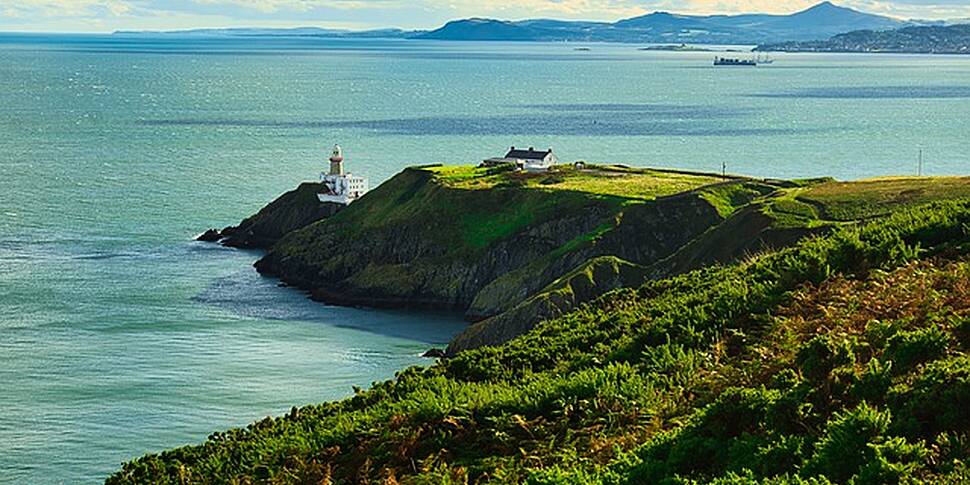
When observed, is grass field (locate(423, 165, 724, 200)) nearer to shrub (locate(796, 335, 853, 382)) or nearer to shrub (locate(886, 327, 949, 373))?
shrub (locate(796, 335, 853, 382))

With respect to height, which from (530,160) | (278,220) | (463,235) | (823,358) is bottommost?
(278,220)

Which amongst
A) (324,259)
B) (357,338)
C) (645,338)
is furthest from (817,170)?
(645,338)

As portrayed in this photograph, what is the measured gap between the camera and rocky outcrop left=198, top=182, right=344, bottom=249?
90.5 metres

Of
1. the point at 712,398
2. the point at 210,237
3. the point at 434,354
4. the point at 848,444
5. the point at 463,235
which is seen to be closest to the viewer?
the point at 848,444

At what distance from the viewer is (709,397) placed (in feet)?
59.4

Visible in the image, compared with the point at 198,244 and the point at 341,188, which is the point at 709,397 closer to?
the point at 198,244

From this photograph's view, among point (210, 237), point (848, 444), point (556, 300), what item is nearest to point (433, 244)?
point (556, 300)

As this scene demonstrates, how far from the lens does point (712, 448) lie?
15.7 metres

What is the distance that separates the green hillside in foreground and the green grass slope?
34mm

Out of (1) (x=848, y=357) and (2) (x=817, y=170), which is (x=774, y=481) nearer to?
(1) (x=848, y=357)

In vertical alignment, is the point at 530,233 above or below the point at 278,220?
above

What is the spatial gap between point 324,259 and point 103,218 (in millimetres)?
23870

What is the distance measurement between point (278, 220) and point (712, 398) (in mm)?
76922

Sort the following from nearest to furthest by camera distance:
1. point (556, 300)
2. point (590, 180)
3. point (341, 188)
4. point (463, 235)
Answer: point (556, 300) < point (463, 235) < point (590, 180) < point (341, 188)
